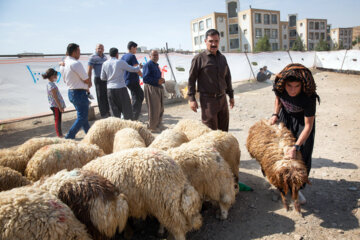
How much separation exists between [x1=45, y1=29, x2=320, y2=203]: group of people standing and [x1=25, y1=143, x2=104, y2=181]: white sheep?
2.00 metres

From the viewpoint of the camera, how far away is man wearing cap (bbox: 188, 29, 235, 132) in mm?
3998

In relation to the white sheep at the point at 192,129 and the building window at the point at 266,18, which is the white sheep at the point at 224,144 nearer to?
the white sheep at the point at 192,129

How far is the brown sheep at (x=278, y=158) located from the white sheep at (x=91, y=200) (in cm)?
181

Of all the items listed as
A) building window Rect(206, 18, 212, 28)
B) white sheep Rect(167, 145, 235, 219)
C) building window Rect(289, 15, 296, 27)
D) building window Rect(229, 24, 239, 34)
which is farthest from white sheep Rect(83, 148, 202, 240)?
building window Rect(289, 15, 296, 27)

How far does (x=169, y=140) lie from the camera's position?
3342mm

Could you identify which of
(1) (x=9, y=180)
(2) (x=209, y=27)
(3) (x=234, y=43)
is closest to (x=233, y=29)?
(3) (x=234, y=43)

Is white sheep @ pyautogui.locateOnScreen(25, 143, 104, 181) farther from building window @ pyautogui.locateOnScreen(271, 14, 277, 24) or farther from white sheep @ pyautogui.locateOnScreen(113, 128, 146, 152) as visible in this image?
building window @ pyautogui.locateOnScreen(271, 14, 277, 24)

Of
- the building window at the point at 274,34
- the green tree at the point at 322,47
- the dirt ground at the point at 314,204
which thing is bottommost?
the dirt ground at the point at 314,204

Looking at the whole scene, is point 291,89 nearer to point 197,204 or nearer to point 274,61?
point 197,204

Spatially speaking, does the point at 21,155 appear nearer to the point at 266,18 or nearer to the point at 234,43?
the point at 234,43

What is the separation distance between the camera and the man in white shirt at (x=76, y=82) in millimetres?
4844

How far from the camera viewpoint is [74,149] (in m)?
2.94

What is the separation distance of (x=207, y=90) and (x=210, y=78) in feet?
0.68

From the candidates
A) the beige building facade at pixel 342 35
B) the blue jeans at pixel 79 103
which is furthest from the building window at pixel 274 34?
the blue jeans at pixel 79 103
